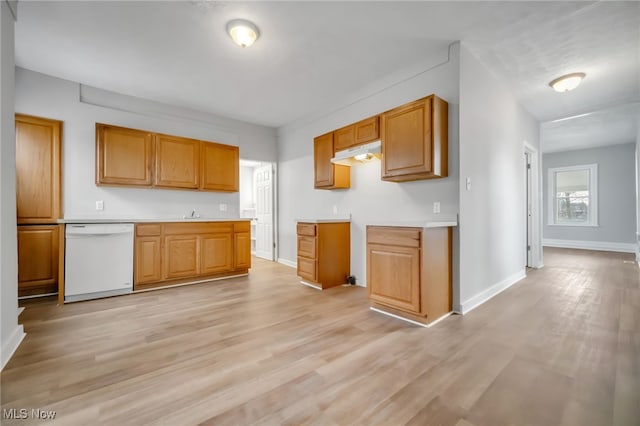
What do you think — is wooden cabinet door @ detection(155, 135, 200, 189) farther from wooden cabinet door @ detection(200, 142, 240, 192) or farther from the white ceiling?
the white ceiling

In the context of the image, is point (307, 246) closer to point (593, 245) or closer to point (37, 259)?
point (37, 259)

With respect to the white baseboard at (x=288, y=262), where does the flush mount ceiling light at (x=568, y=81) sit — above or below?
above

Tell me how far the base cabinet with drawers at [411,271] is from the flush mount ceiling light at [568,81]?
8.58 feet

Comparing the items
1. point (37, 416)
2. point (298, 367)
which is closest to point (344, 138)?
point (298, 367)

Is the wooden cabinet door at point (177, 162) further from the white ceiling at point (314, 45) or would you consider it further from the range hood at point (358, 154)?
the range hood at point (358, 154)

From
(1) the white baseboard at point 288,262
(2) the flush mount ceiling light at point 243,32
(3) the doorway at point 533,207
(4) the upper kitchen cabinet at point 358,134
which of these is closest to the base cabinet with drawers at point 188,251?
(1) the white baseboard at point 288,262

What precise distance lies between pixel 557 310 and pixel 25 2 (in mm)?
5687

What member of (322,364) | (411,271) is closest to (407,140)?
(411,271)

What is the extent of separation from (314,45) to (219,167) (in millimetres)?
2598

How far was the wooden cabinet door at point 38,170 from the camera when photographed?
3.24 metres

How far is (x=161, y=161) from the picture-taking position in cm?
397

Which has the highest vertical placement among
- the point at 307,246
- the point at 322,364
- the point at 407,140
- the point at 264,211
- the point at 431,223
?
the point at 407,140

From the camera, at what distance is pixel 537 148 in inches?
194

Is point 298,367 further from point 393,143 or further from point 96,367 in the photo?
point 393,143
